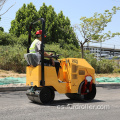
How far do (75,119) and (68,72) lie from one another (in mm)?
2615

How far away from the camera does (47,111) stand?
20.4ft

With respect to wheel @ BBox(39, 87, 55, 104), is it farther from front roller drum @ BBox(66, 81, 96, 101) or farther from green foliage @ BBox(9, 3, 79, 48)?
green foliage @ BBox(9, 3, 79, 48)

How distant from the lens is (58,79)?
790 cm

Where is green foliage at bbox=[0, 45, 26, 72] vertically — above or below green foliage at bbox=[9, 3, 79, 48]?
below

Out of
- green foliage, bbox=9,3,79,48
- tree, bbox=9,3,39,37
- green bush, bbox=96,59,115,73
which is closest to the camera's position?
green bush, bbox=96,59,115,73

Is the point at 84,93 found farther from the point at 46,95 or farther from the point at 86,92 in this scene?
the point at 46,95

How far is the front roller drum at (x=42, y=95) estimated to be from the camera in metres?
7.14

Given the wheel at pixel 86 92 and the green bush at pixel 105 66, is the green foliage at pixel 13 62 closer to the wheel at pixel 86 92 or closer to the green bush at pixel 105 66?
the green bush at pixel 105 66

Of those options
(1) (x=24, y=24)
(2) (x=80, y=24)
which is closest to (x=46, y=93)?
(2) (x=80, y=24)

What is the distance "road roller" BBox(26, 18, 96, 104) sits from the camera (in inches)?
282

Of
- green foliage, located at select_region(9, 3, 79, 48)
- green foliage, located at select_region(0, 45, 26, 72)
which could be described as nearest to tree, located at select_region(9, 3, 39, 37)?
green foliage, located at select_region(9, 3, 79, 48)

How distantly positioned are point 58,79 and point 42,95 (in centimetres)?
95

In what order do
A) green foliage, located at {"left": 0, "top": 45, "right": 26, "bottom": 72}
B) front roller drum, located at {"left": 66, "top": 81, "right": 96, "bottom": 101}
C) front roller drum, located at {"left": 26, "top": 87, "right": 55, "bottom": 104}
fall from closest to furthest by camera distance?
front roller drum, located at {"left": 26, "top": 87, "right": 55, "bottom": 104}
front roller drum, located at {"left": 66, "top": 81, "right": 96, "bottom": 101}
green foliage, located at {"left": 0, "top": 45, "right": 26, "bottom": 72}

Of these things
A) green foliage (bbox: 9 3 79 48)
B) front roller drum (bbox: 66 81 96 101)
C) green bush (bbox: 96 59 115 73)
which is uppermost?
green foliage (bbox: 9 3 79 48)
